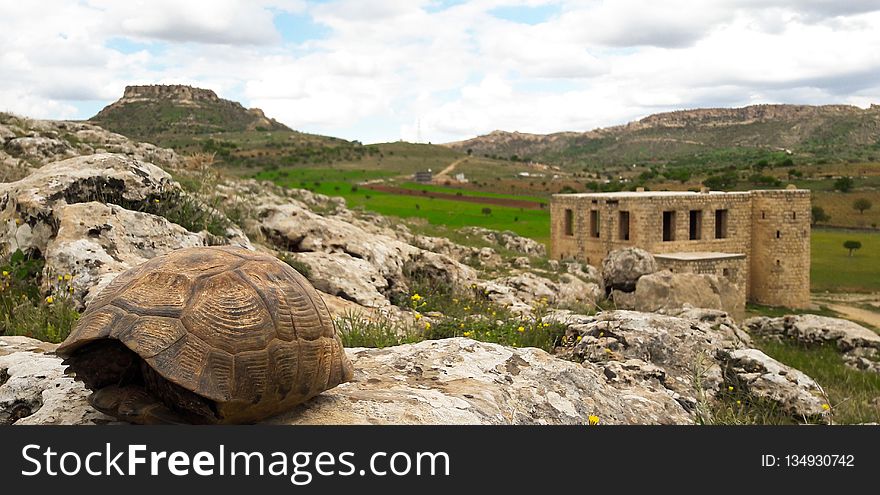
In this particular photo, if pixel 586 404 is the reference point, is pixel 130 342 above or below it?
above

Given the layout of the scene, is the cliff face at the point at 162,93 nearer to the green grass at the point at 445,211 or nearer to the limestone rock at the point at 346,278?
the green grass at the point at 445,211

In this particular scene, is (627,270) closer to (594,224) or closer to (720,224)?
(594,224)

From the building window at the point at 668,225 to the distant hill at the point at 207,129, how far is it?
5085 cm

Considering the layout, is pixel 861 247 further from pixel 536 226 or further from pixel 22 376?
pixel 22 376

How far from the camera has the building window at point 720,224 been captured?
3384 cm

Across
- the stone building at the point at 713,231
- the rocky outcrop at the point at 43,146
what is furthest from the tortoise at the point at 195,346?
the stone building at the point at 713,231

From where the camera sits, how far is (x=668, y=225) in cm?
3272

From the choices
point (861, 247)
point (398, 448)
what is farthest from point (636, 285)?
point (861, 247)

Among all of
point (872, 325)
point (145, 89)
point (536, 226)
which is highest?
point (145, 89)

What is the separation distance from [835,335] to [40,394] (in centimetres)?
1536

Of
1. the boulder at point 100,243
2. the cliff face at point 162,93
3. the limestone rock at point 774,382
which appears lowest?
the limestone rock at point 774,382

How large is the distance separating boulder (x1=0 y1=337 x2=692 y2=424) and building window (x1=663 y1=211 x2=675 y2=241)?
91.8 feet

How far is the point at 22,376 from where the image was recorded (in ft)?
13.5

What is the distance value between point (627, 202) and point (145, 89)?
11561 cm
